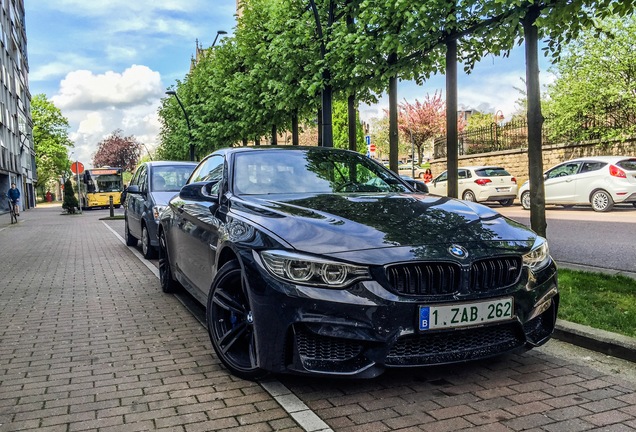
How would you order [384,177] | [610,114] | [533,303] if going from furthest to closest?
[610,114] → [384,177] → [533,303]

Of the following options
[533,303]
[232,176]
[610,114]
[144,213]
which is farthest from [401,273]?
[610,114]

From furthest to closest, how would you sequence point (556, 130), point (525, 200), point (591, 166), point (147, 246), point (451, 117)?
point (556, 130)
point (525, 200)
point (591, 166)
point (147, 246)
point (451, 117)

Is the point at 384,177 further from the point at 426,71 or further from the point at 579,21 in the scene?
the point at 426,71

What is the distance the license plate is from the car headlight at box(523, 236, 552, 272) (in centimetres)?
34

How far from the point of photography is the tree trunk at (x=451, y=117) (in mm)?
9188

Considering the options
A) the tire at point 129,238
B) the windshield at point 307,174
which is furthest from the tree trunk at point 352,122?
the windshield at point 307,174

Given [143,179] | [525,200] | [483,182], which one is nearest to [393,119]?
[143,179]

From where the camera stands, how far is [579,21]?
684 cm

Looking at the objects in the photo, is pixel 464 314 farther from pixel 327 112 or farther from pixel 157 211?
pixel 327 112

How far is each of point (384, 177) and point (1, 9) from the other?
46.4m

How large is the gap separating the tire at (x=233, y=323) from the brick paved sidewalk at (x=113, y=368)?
0.13 meters

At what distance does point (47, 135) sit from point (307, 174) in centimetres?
8145

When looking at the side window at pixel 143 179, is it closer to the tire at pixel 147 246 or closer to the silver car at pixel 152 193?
the silver car at pixel 152 193

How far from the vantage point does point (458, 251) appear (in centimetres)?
346
